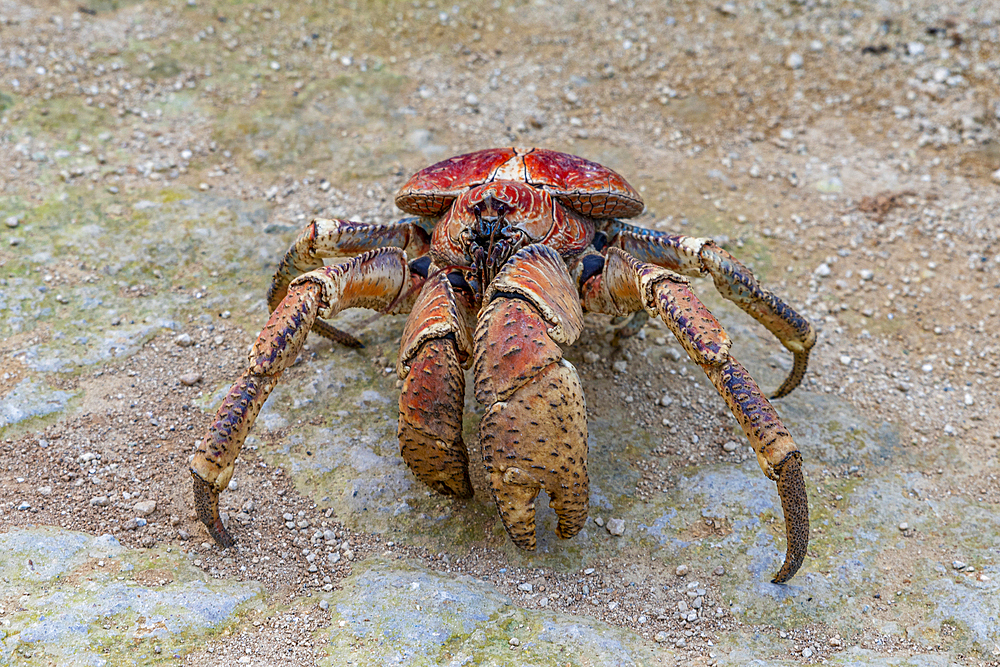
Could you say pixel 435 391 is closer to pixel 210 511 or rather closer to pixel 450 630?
pixel 450 630

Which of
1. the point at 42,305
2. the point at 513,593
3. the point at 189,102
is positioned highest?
the point at 189,102

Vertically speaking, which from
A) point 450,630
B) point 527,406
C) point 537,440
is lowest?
point 450,630

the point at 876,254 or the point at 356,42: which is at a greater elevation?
the point at 356,42

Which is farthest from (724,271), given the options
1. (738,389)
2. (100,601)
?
(100,601)

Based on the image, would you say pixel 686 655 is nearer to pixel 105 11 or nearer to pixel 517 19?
pixel 517 19

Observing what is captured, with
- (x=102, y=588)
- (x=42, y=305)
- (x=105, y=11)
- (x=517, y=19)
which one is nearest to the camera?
(x=102, y=588)

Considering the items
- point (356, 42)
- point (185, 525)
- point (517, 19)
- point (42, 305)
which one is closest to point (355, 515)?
point (185, 525)

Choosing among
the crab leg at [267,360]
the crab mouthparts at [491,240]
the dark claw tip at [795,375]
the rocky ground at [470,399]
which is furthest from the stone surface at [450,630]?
the dark claw tip at [795,375]

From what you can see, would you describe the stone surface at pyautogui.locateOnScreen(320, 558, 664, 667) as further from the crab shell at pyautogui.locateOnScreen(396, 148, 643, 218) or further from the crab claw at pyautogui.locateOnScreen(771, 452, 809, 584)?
the crab shell at pyautogui.locateOnScreen(396, 148, 643, 218)
